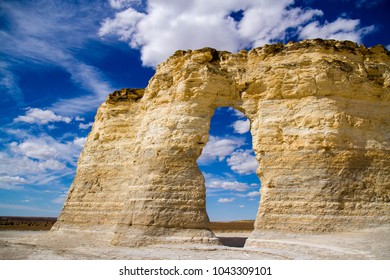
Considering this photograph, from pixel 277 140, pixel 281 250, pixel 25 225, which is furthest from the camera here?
pixel 25 225

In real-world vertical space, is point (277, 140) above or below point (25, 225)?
above

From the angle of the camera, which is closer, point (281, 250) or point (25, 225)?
point (281, 250)

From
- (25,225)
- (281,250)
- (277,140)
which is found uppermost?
(277,140)

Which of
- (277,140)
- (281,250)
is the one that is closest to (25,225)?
(277,140)

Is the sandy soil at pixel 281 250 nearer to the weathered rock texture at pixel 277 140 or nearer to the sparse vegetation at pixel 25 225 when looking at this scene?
the weathered rock texture at pixel 277 140

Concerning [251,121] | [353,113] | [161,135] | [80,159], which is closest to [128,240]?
[161,135]

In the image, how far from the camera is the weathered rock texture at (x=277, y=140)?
46.1 feet

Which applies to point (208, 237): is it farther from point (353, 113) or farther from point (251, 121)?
point (353, 113)

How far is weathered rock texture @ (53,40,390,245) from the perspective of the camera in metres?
14.0

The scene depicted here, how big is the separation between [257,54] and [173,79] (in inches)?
163

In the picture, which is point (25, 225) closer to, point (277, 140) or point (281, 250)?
point (277, 140)

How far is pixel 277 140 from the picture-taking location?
50.2 ft

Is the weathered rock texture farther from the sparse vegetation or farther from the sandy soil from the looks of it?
the sparse vegetation

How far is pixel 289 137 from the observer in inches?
594
